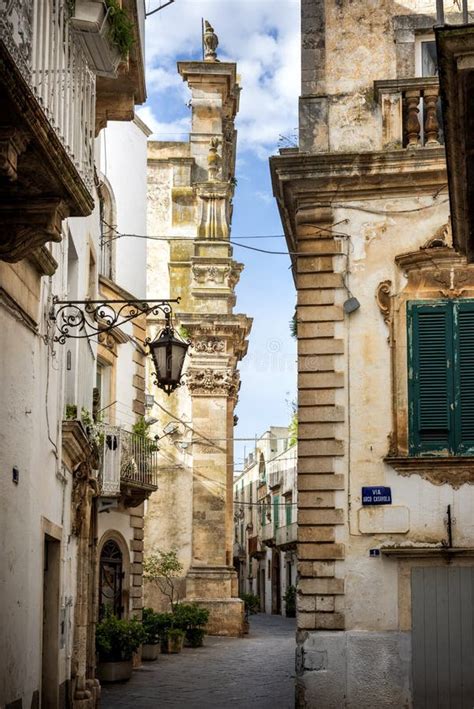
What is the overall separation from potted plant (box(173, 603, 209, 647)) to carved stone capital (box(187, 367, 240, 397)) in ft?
23.4

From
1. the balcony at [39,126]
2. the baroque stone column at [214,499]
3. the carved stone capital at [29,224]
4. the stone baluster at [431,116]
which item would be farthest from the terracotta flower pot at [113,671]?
the carved stone capital at [29,224]

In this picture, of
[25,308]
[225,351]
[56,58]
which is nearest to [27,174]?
[56,58]

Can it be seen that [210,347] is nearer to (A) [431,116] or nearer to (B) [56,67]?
(A) [431,116]

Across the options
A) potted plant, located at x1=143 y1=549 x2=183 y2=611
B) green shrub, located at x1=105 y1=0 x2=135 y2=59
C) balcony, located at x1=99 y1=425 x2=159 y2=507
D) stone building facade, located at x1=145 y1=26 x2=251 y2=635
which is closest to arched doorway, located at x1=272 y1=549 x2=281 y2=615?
stone building facade, located at x1=145 y1=26 x2=251 y2=635

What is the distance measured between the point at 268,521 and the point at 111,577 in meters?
45.2

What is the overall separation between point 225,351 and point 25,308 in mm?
23736

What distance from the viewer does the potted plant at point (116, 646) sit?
20.6 m

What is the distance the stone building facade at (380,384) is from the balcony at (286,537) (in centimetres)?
4087

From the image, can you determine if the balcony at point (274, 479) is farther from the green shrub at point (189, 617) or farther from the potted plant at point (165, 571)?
the green shrub at point (189, 617)

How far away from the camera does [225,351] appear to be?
35.1m

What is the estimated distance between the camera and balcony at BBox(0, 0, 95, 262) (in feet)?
24.7

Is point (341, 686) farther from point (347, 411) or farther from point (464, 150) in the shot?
point (464, 150)

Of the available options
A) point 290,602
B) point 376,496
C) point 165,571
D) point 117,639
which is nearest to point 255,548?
point 290,602

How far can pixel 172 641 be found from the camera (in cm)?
2789
